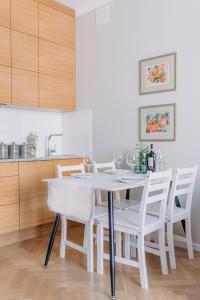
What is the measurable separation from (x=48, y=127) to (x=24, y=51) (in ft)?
3.64

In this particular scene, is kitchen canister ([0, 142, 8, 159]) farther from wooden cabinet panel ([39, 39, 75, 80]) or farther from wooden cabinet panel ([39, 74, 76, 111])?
wooden cabinet panel ([39, 39, 75, 80])

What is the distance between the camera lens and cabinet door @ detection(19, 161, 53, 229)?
Answer: 10.5ft

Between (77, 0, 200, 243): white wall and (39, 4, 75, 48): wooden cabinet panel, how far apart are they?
0.13 meters

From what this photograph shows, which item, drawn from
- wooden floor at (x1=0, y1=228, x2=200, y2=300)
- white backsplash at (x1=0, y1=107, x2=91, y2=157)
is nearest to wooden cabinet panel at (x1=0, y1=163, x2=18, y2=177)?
white backsplash at (x1=0, y1=107, x2=91, y2=157)

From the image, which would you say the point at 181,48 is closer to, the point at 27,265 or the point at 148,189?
the point at 148,189

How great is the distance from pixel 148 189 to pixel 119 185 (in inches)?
8.0

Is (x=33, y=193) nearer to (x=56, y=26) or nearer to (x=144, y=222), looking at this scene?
(x=144, y=222)

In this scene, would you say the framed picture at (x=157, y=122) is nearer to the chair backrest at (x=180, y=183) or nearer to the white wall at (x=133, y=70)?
the white wall at (x=133, y=70)

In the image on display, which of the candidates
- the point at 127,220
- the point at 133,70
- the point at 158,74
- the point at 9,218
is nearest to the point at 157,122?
the point at 158,74

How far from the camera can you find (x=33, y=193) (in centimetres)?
332

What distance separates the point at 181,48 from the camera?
296 centimetres

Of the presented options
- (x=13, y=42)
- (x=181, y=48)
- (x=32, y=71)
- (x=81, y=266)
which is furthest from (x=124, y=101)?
(x=81, y=266)

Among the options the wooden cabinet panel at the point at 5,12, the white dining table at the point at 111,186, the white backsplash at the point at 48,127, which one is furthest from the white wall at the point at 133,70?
the wooden cabinet panel at the point at 5,12

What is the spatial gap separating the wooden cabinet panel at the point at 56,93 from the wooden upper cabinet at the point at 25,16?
0.56m
